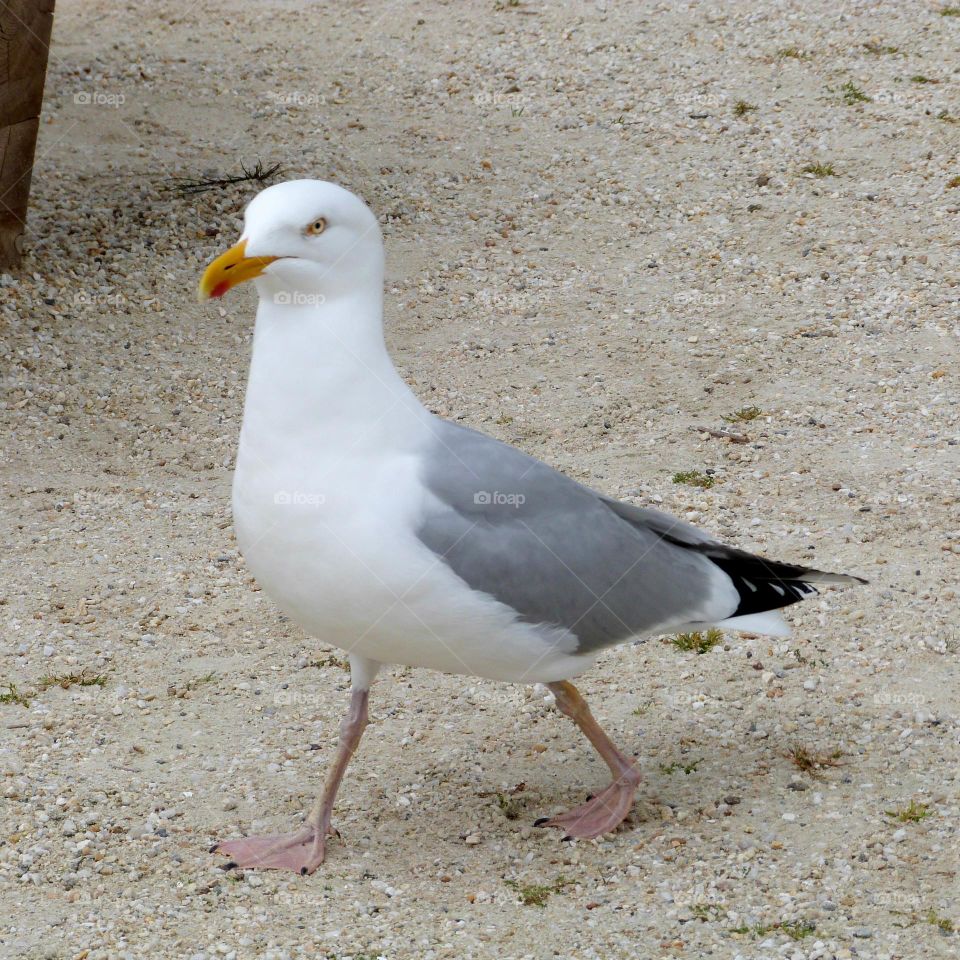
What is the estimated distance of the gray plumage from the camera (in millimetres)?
3980

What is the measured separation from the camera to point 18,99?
26.8 feet

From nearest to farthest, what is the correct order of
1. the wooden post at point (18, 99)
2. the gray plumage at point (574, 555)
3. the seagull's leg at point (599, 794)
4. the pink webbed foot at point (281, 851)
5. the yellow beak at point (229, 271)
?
the yellow beak at point (229, 271) < the gray plumage at point (574, 555) < the pink webbed foot at point (281, 851) < the seagull's leg at point (599, 794) < the wooden post at point (18, 99)

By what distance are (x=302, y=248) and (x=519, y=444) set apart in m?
3.56

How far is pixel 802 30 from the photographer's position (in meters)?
11.7

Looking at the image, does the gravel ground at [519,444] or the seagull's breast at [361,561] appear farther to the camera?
the gravel ground at [519,444]

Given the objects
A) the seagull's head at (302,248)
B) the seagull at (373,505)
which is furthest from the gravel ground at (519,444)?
the seagull's head at (302,248)

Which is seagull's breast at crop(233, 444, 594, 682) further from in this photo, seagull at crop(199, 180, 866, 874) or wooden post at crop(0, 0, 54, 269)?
wooden post at crop(0, 0, 54, 269)

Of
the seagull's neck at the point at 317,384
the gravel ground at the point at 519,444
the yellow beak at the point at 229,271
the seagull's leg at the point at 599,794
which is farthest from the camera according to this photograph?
the seagull's leg at the point at 599,794

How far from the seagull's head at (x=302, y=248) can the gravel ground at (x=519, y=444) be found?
6.27 ft

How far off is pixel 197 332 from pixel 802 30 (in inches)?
253

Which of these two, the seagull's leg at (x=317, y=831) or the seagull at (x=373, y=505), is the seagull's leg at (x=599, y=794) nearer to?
the seagull at (x=373, y=505)

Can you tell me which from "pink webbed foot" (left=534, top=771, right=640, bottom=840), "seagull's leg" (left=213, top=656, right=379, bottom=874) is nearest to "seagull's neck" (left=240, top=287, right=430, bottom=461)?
"seagull's leg" (left=213, top=656, right=379, bottom=874)

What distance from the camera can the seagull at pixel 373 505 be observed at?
12.5ft

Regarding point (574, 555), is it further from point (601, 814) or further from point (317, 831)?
point (317, 831)
